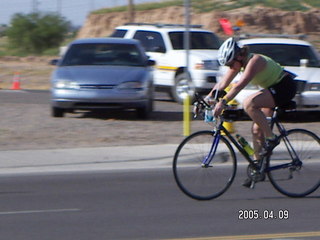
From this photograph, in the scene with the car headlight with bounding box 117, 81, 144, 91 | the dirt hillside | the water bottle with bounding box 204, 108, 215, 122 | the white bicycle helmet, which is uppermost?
the white bicycle helmet

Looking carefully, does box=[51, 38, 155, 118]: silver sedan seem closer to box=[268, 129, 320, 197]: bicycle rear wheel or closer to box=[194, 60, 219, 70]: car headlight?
box=[194, 60, 219, 70]: car headlight

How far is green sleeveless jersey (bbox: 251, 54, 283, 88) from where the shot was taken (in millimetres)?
8133

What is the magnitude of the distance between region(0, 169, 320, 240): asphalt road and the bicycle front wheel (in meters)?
0.14

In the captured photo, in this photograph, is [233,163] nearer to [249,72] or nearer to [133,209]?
[249,72]

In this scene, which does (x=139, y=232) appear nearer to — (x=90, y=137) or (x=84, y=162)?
(x=84, y=162)

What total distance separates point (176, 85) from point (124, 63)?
343 cm

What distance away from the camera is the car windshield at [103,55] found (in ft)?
51.9

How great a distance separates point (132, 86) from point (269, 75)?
22.8 feet

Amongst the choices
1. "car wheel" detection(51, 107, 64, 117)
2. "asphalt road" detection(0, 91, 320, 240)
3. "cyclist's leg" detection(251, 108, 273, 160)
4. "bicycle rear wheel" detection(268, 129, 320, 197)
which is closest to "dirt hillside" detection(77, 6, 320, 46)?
"car wheel" detection(51, 107, 64, 117)

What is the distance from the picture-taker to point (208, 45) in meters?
20.2

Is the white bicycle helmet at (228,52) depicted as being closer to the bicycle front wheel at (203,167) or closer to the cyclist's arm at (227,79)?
the cyclist's arm at (227,79)

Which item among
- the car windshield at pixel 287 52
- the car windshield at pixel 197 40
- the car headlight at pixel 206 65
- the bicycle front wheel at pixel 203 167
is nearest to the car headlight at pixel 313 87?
the car windshield at pixel 287 52

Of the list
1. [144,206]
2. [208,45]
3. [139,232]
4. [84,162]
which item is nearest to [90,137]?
[84,162]

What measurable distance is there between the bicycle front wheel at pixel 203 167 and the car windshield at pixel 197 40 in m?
11.4
